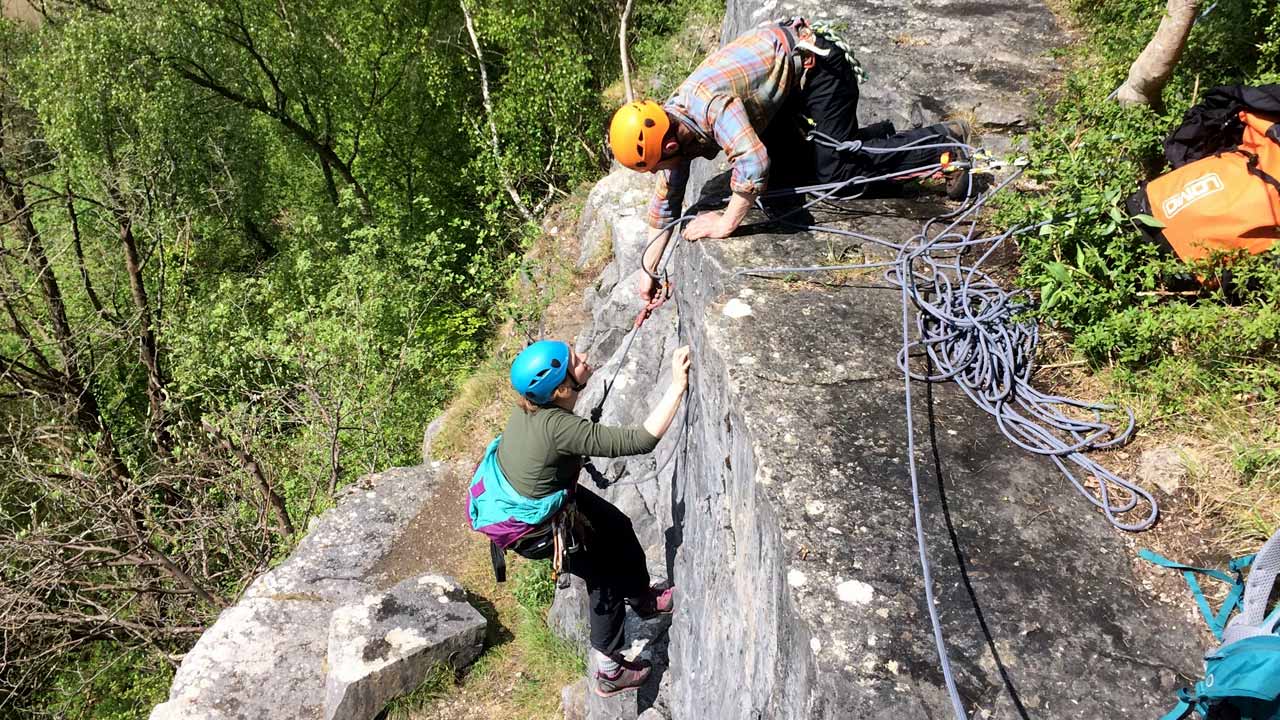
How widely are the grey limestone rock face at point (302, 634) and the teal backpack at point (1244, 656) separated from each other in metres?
5.00

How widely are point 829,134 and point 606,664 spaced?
3.68m

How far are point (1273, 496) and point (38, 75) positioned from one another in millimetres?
16597

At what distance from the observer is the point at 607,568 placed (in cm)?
457

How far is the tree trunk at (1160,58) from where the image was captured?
140 inches

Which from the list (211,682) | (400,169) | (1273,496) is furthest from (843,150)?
(400,169)

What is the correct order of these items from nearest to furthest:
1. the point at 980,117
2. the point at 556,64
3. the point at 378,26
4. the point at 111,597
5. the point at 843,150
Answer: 1. the point at 843,150
2. the point at 980,117
3. the point at 111,597
4. the point at 556,64
5. the point at 378,26

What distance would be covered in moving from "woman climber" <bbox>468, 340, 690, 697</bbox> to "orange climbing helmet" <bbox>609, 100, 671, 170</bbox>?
3.66 ft

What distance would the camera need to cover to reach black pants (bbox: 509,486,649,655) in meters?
4.47

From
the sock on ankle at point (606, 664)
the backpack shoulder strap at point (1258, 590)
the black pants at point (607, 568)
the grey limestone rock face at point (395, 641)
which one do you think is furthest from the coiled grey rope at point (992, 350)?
the grey limestone rock face at point (395, 641)

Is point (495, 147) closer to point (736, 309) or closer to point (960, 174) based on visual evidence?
point (960, 174)

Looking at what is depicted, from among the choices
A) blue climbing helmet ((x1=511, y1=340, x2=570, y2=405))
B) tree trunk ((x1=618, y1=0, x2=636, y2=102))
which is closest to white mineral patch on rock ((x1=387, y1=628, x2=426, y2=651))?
blue climbing helmet ((x1=511, y1=340, x2=570, y2=405))

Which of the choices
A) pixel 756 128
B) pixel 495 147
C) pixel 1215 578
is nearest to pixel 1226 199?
A: pixel 1215 578

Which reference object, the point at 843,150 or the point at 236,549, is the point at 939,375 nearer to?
the point at 843,150

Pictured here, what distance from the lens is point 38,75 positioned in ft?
40.8
